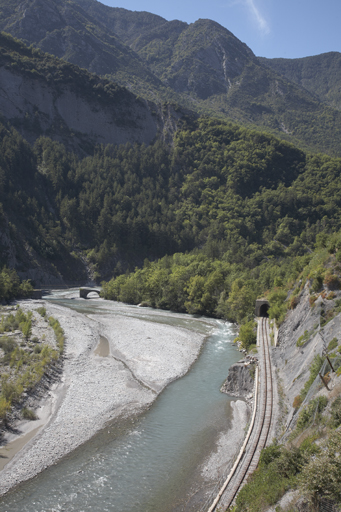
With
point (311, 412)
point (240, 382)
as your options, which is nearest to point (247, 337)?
point (240, 382)

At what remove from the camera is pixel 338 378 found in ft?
63.1

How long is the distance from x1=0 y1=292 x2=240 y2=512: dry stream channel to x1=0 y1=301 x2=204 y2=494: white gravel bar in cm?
129

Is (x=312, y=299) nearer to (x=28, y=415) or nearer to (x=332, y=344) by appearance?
(x=332, y=344)

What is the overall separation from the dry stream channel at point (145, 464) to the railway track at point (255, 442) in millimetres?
2364

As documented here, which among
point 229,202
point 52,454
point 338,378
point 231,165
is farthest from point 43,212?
point 338,378

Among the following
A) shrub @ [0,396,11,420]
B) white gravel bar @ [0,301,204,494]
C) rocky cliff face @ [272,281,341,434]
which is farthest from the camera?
shrub @ [0,396,11,420]

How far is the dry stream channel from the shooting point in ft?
66.2

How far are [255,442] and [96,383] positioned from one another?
18.8 m

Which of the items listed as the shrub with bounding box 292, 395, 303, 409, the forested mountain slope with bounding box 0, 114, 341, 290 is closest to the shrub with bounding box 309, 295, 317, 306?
the shrub with bounding box 292, 395, 303, 409

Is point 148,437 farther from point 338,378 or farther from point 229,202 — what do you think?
point 229,202

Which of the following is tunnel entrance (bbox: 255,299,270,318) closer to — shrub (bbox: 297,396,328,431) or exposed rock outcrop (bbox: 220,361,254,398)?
exposed rock outcrop (bbox: 220,361,254,398)

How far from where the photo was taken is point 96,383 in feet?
120

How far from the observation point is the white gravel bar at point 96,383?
2520cm

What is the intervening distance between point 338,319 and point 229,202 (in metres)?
152
